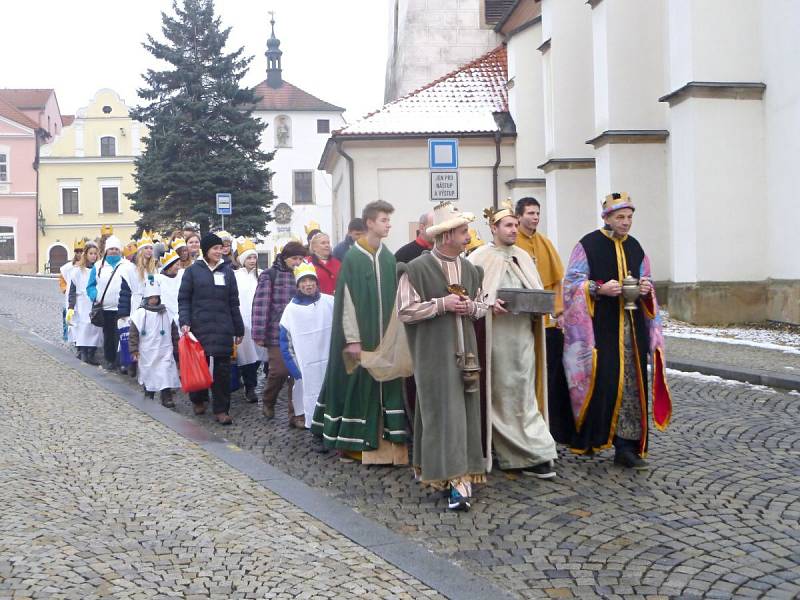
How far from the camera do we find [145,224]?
39188mm

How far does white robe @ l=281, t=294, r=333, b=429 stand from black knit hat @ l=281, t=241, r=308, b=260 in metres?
0.95

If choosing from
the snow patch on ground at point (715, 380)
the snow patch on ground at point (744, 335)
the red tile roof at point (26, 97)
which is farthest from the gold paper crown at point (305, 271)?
the red tile roof at point (26, 97)

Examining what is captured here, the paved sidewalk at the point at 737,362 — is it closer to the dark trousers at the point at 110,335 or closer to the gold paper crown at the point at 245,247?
the gold paper crown at the point at 245,247

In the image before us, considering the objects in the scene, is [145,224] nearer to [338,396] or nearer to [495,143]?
[495,143]

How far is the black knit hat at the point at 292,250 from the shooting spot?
924 cm

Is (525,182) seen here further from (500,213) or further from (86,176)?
(86,176)

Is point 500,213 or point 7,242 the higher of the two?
point 7,242

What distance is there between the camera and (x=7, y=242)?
2458 inches

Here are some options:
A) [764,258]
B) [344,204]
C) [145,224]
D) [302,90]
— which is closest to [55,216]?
[302,90]

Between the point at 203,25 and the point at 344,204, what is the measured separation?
1629 centimetres

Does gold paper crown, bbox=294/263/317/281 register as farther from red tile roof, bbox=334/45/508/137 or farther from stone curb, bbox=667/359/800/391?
red tile roof, bbox=334/45/508/137

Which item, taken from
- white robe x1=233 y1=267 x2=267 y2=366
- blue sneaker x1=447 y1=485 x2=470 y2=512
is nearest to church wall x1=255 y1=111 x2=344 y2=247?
white robe x1=233 y1=267 x2=267 y2=366

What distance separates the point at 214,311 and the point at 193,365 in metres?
0.55

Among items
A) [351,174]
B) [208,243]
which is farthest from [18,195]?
[208,243]
